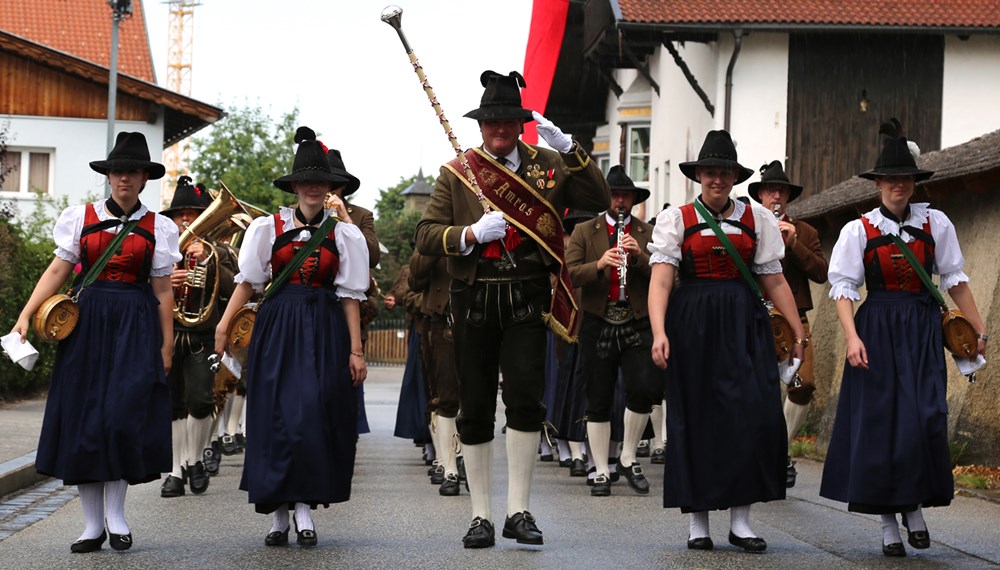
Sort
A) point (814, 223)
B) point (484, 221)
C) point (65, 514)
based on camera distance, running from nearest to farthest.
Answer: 1. point (484, 221)
2. point (65, 514)
3. point (814, 223)

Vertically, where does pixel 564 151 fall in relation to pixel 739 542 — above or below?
above

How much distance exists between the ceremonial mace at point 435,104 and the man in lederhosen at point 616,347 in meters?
3.21

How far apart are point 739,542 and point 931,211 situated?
2012 millimetres

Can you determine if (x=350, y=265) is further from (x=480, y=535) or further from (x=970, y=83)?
(x=970, y=83)

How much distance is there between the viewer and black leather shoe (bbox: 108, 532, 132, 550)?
8641mm

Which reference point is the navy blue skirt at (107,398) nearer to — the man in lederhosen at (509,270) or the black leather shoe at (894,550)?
the man in lederhosen at (509,270)

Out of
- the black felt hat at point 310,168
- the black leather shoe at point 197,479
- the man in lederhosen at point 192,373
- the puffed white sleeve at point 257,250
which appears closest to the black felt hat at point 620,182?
the man in lederhosen at point 192,373

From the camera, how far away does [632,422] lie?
487 inches

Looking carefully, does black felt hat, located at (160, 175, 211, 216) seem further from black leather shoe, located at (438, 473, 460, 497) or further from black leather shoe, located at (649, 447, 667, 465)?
black leather shoe, located at (649, 447, 667, 465)

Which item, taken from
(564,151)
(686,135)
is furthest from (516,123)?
(686,135)

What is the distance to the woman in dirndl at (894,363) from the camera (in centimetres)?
852

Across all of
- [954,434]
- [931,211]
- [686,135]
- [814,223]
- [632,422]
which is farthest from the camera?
[686,135]

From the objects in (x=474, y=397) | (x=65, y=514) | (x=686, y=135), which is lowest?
(x=65, y=514)

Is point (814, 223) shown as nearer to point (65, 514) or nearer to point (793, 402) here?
point (793, 402)
